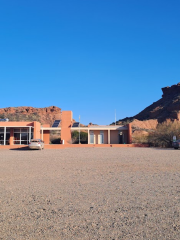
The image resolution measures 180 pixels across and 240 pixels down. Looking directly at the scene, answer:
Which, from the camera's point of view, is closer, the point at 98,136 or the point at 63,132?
the point at 63,132

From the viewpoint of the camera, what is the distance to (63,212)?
5.59 metres

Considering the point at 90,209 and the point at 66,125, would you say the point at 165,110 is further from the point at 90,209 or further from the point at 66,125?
the point at 90,209

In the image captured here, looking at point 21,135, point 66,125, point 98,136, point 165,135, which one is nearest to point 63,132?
point 66,125

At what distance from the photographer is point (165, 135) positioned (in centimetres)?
3638

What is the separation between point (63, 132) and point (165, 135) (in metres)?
15.3

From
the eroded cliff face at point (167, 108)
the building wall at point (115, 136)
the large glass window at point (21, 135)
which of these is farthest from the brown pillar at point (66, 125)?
the eroded cliff face at point (167, 108)

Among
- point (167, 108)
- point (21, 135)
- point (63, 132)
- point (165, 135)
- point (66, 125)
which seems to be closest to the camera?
point (165, 135)

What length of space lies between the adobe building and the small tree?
3.99 m

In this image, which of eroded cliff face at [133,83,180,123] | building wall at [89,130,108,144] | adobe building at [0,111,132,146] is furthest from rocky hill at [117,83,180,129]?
building wall at [89,130,108,144]

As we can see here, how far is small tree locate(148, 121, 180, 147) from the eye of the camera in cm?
3587

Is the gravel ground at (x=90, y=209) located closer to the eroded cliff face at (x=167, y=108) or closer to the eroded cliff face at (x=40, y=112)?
the eroded cliff face at (x=167, y=108)

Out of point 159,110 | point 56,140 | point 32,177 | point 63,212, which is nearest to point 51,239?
point 63,212

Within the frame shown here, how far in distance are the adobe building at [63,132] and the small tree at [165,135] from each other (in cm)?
399

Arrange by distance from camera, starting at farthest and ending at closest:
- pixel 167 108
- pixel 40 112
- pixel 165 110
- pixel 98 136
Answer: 1. pixel 40 112
2. pixel 165 110
3. pixel 167 108
4. pixel 98 136
